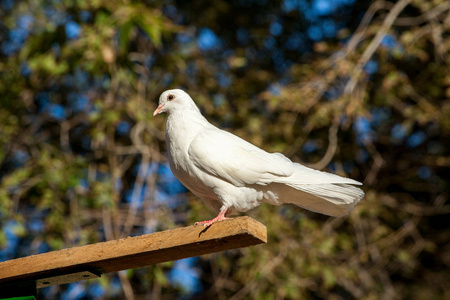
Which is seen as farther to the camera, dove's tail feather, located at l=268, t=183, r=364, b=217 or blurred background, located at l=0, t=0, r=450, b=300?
blurred background, located at l=0, t=0, r=450, b=300

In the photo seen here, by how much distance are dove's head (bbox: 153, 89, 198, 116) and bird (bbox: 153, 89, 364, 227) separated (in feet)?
0.55

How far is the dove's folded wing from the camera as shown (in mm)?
2947

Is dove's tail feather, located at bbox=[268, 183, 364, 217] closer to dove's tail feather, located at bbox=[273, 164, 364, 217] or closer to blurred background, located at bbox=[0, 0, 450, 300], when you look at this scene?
dove's tail feather, located at bbox=[273, 164, 364, 217]

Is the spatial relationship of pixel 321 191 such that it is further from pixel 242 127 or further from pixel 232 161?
pixel 242 127

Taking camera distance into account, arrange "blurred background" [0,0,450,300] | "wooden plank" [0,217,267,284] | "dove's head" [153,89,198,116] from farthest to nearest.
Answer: "blurred background" [0,0,450,300], "dove's head" [153,89,198,116], "wooden plank" [0,217,267,284]

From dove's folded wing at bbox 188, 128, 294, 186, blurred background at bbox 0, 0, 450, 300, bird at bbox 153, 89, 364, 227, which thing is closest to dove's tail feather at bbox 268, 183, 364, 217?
bird at bbox 153, 89, 364, 227

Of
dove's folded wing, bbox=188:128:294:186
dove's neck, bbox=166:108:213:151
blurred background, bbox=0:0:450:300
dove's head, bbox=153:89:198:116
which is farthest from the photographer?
blurred background, bbox=0:0:450:300

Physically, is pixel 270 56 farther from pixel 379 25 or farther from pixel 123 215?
pixel 123 215

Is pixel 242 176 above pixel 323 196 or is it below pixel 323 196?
above

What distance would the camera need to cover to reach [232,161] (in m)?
2.96

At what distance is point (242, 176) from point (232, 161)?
91 mm

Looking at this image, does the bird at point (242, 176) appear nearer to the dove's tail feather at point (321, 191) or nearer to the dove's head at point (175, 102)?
the dove's tail feather at point (321, 191)

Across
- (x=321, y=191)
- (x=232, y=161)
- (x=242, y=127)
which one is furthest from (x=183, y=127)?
(x=242, y=127)

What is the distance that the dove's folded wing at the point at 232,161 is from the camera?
295 cm
